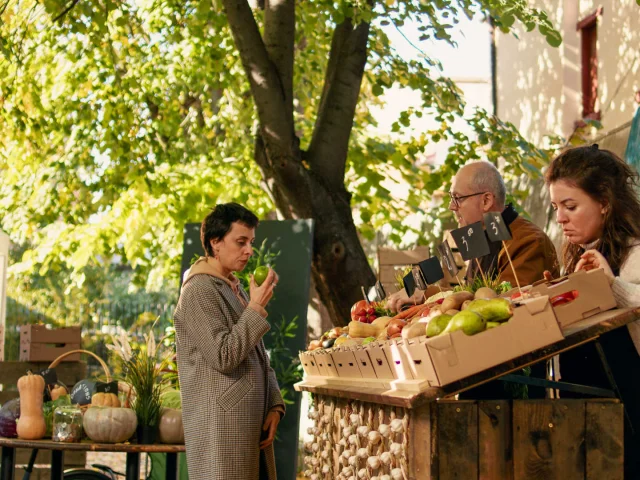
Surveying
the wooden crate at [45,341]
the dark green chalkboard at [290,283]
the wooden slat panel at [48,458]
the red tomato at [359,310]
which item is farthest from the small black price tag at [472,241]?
the wooden crate at [45,341]

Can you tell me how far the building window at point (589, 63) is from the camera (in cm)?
1135

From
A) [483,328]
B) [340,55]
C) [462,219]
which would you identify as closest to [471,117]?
[340,55]

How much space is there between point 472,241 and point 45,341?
5.84 meters

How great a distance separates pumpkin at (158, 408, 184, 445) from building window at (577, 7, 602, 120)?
7530 millimetres

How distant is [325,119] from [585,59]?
467cm

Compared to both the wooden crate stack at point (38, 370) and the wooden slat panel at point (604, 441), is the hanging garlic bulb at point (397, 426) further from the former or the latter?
the wooden crate stack at point (38, 370)

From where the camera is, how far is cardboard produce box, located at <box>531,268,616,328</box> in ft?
9.88

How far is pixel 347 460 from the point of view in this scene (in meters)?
3.54

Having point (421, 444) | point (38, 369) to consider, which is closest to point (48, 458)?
point (38, 369)

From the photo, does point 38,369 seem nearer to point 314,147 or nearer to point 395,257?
point 314,147

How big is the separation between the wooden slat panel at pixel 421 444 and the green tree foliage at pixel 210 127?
4807 millimetres

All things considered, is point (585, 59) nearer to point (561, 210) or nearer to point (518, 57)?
point (518, 57)

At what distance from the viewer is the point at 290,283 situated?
7.20 m

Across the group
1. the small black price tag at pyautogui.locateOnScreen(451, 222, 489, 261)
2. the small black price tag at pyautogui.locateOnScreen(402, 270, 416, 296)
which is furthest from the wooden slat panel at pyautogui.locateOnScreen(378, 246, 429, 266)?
the small black price tag at pyautogui.locateOnScreen(451, 222, 489, 261)
